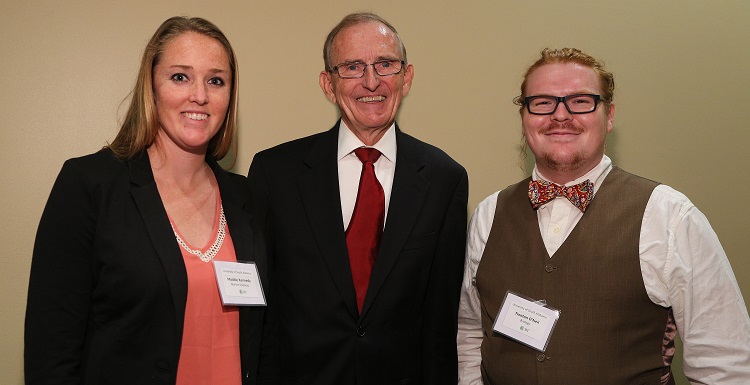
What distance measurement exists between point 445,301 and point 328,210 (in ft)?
1.90

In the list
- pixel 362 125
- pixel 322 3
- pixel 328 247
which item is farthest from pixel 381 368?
pixel 322 3

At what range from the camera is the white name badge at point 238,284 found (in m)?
2.26

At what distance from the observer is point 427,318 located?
8.90ft

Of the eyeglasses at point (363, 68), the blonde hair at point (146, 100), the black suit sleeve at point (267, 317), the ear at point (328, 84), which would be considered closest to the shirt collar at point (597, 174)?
the eyeglasses at point (363, 68)

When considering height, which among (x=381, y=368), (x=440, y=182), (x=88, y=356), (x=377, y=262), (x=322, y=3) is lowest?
(x=381, y=368)

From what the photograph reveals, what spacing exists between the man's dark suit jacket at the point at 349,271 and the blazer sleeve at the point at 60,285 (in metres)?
0.65

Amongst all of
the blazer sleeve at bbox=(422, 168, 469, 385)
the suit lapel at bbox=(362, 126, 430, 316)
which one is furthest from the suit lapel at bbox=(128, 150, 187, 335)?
the blazer sleeve at bbox=(422, 168, 469, 385)

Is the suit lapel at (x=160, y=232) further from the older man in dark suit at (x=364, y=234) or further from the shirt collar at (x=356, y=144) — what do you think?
the shirt collar at (x=356, y=144)

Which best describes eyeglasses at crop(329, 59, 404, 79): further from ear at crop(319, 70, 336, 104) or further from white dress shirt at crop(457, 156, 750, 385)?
white dress shirt at crop(457, 156, 750, 385)

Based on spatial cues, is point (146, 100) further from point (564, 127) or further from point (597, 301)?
point (597, 301)

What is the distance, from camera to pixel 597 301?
2346 millimetres

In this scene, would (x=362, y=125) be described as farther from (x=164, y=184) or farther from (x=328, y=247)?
(x=164, y=184)

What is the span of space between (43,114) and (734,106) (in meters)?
3.39

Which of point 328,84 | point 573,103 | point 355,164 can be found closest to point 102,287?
point 355,164
